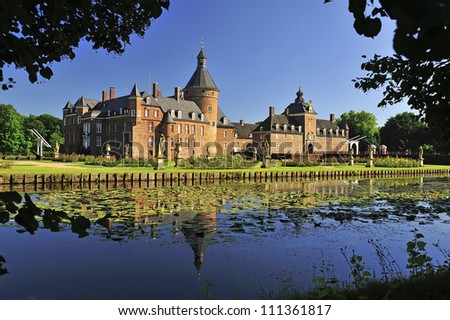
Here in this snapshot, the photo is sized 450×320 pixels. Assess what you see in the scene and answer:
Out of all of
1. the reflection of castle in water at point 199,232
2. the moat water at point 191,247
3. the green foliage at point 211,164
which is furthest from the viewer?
the green foliage at point 211,164

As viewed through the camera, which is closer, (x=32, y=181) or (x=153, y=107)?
(x=32, y=181)

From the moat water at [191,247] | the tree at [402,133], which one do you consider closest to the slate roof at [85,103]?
the moat water at [191,247]

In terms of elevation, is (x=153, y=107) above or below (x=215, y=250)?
above

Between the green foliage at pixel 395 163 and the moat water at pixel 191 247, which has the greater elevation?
the green foliage at pixel 395 163

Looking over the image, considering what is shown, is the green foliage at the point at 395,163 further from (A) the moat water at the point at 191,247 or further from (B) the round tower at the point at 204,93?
(A) the moat water at the point at 191,247

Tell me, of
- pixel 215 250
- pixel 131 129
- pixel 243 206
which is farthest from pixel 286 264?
pixel 131 129

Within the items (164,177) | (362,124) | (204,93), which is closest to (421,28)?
(164,177)

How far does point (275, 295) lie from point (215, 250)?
256 cm

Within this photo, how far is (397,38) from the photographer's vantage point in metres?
1.76

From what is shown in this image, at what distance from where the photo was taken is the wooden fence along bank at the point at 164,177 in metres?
21.8

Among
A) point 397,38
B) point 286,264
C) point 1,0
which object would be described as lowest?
point 286,264

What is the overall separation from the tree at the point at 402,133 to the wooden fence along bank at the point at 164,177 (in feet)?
150

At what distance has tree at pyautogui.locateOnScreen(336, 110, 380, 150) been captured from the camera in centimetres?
9438

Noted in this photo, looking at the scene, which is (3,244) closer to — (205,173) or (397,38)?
(397,38)
